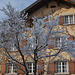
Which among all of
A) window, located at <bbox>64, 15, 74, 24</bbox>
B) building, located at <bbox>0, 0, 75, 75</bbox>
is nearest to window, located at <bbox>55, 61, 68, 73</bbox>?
building, located at <bbox>0, 0, 75, 75</bbox>

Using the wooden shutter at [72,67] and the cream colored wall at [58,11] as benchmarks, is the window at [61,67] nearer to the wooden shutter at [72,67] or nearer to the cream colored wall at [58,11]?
the wooden shutter at [72,67]

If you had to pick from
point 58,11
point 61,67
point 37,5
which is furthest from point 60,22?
point 61,67

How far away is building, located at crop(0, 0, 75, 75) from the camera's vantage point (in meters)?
15.3

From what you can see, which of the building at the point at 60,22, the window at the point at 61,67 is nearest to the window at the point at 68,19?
the building at the point at 60,22

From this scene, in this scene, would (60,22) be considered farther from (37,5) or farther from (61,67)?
(61,67)

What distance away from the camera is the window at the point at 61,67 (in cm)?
1536

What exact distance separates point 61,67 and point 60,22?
4.59 m

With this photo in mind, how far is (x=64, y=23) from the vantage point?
16.7 meters

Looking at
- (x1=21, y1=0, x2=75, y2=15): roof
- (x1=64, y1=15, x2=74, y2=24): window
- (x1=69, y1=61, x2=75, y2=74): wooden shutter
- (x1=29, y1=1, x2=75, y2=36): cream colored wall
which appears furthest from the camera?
(x1=21, y1=0, x2=75, y2=15): roof

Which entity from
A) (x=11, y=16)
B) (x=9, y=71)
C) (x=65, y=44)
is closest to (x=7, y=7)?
(x=11, y=16)

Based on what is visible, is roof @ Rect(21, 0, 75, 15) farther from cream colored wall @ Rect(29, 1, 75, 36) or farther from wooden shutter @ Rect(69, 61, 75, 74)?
wooden shutter @ Rect(69, 61, 75, 74)

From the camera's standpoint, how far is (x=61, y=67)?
1539 centimetres

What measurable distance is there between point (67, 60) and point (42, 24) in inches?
227

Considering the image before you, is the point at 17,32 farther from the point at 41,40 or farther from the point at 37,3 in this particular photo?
the point at 37,3
